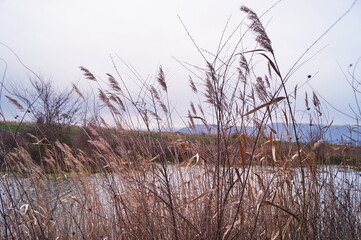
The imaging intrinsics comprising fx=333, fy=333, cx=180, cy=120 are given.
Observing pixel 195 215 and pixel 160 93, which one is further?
pixel 160 93

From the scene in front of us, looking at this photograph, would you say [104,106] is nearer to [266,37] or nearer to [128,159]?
[128,159]

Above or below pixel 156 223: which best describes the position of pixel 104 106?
above

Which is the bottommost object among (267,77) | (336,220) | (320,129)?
(336,220)

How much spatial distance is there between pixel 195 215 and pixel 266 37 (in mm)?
1297

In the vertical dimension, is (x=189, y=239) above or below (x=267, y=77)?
below

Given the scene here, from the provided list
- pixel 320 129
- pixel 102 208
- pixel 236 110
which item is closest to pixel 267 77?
pixel 320 129

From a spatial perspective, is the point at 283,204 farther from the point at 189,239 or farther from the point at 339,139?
the point at 339,139

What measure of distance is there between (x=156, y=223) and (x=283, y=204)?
0.94 metres

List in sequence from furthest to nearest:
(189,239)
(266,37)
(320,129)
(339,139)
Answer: (339,139) < (320,129) < (189,239) < (266,37)

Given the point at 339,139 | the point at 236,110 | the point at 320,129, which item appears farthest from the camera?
the point at 339,139

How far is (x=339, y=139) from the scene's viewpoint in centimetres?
431

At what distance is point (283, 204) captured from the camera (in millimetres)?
2430

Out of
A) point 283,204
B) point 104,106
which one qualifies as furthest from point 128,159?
point 283,204

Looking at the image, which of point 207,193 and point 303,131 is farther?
point 303,131
